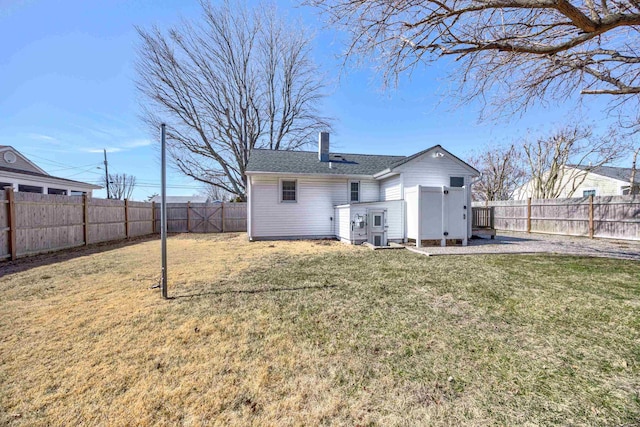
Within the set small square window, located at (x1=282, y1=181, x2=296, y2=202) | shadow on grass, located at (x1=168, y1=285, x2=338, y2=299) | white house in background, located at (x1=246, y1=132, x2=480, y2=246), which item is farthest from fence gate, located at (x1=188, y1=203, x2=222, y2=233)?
shadow on grass, located at (x1=168, y1=285, x2=338, y2=299)

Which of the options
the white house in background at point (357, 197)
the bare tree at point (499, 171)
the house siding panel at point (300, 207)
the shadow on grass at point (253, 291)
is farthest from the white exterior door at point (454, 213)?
the bare tree at point (499, 171)

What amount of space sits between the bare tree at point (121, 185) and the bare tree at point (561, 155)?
58.3 m

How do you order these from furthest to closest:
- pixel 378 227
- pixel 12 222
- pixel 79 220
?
pixel 79 220, pixel 378 227, pixel 12 222

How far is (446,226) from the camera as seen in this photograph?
8.86 metres

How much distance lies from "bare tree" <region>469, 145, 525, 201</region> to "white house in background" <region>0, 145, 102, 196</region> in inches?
1217

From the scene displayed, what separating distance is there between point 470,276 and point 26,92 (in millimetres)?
19263

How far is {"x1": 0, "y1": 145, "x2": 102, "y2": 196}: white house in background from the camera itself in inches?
509

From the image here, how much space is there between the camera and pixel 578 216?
11781 mm

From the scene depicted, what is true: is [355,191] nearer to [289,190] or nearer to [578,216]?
[289,190]

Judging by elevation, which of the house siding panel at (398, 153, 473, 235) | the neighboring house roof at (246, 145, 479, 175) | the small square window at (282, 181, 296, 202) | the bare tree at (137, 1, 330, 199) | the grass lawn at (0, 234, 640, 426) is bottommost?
the grass lawn at (0, 234, 640, 426)

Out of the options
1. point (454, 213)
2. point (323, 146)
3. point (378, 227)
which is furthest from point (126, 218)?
point (454, 213)

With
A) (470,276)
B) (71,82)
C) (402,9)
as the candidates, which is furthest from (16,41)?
(470,276)

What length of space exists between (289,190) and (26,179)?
48.7ft

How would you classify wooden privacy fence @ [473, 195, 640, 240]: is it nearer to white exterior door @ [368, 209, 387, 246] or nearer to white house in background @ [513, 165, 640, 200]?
white exterior door @ [368, 209, 387, 246]
